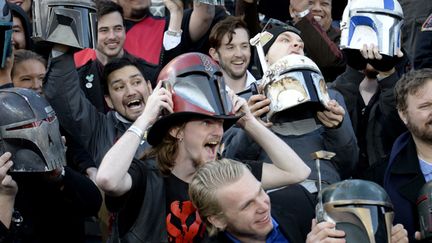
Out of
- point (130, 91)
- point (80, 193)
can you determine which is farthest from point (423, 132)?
point (80, 193)

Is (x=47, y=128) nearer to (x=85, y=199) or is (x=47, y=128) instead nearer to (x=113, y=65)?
(x=85, y=199)

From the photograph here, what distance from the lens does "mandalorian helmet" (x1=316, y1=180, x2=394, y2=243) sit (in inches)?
212

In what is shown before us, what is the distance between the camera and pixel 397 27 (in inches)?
297

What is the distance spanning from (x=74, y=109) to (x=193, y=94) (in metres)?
1.47

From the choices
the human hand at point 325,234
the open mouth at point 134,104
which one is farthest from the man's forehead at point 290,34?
the human hand at point 325,234

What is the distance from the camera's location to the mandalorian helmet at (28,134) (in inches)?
243

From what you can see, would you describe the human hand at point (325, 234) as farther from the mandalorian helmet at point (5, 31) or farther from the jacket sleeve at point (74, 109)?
the mandalorian helmet at point (5, 31)

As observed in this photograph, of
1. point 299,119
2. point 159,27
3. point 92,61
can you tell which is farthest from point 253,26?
point 299,119

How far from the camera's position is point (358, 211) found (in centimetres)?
541

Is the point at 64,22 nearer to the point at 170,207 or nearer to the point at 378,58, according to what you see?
the point at 170,207

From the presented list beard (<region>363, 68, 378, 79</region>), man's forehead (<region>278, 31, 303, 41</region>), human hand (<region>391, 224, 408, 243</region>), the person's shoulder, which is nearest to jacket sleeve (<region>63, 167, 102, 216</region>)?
human hand (<region>391, 224, 408, 243</region>)

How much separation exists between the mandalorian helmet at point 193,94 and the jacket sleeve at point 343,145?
103 centimetres

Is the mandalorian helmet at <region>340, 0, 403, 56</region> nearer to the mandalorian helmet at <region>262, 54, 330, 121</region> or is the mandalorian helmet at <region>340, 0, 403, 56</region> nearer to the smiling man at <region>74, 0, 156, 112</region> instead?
the mandalorian helmet at <region>262, 54, 330, 121</region>

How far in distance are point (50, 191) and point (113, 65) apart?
1508 millimetres
